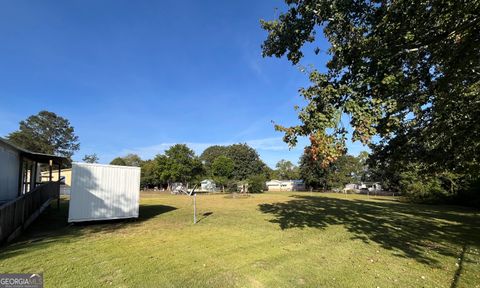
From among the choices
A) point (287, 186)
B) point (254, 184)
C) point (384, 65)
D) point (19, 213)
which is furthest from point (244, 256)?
point (287, 186)

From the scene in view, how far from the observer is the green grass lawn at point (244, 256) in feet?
16.9

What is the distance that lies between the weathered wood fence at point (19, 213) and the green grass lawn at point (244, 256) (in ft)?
1.29

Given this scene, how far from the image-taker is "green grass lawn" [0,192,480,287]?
5137mm

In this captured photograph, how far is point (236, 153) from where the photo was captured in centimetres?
7312

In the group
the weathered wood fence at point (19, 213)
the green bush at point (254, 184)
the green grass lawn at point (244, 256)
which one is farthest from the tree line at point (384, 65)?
the green bush at point (254, 184)

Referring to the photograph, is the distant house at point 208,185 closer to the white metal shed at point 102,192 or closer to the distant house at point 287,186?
the distant house at point 287,186

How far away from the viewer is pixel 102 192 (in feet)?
39.1

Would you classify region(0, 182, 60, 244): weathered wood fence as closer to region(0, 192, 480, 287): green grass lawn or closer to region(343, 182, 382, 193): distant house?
region(0, 192, 480, 287): green grass lawn

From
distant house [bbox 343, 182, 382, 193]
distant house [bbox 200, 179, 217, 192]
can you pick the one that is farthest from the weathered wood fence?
distant house [bbox 343, 182, 382, 193]

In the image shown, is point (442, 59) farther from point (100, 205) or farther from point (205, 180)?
point (205, 180)

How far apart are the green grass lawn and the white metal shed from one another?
815 mm

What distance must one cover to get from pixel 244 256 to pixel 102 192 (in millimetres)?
7950

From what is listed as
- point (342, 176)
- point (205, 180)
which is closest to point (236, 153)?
point (205, 180)

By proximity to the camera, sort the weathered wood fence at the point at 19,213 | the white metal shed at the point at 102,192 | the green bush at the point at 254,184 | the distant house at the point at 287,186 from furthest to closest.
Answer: the distant house at the point at 287,186 → the green bush at the point at 254,184 → the white metal shed at the point at 102,192 → the weathered wood fence at the point at 19,213
